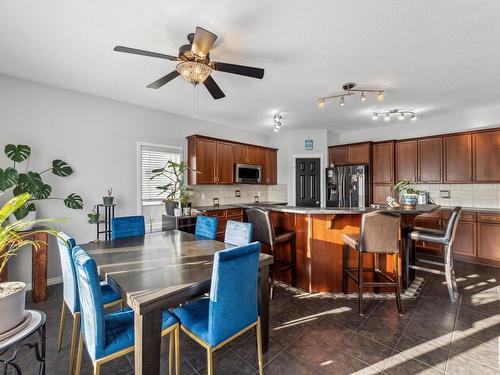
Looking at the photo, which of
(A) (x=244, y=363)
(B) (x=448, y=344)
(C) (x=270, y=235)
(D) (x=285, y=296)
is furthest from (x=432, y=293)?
(A) (x=244, y=363)

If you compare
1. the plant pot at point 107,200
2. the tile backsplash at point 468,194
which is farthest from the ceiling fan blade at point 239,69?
the tile backsplash at point 468,194

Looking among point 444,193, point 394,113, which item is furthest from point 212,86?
point 444,193

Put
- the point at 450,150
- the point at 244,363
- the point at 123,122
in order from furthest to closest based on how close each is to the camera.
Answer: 1. the point at 450,150
2. the point at 123,122
3. the point at 244,363

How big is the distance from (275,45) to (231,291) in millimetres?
2275

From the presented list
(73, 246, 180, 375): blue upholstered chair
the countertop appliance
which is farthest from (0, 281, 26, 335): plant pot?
the countertop appliance

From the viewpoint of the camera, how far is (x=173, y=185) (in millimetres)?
4418

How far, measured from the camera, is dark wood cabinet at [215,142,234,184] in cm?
495

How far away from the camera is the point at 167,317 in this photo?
162cm

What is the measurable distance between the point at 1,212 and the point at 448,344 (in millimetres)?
3327

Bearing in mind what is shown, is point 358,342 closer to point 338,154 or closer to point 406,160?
point 406,160

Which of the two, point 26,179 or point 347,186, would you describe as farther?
point 347,186

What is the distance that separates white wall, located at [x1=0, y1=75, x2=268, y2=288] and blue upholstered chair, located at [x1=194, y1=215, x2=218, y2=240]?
1.76 metres

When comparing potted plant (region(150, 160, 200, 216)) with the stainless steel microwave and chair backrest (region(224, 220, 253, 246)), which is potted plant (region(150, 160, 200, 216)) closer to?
the stainless steel microwave

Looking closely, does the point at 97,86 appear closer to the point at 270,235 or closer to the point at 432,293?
the point at 270,235
